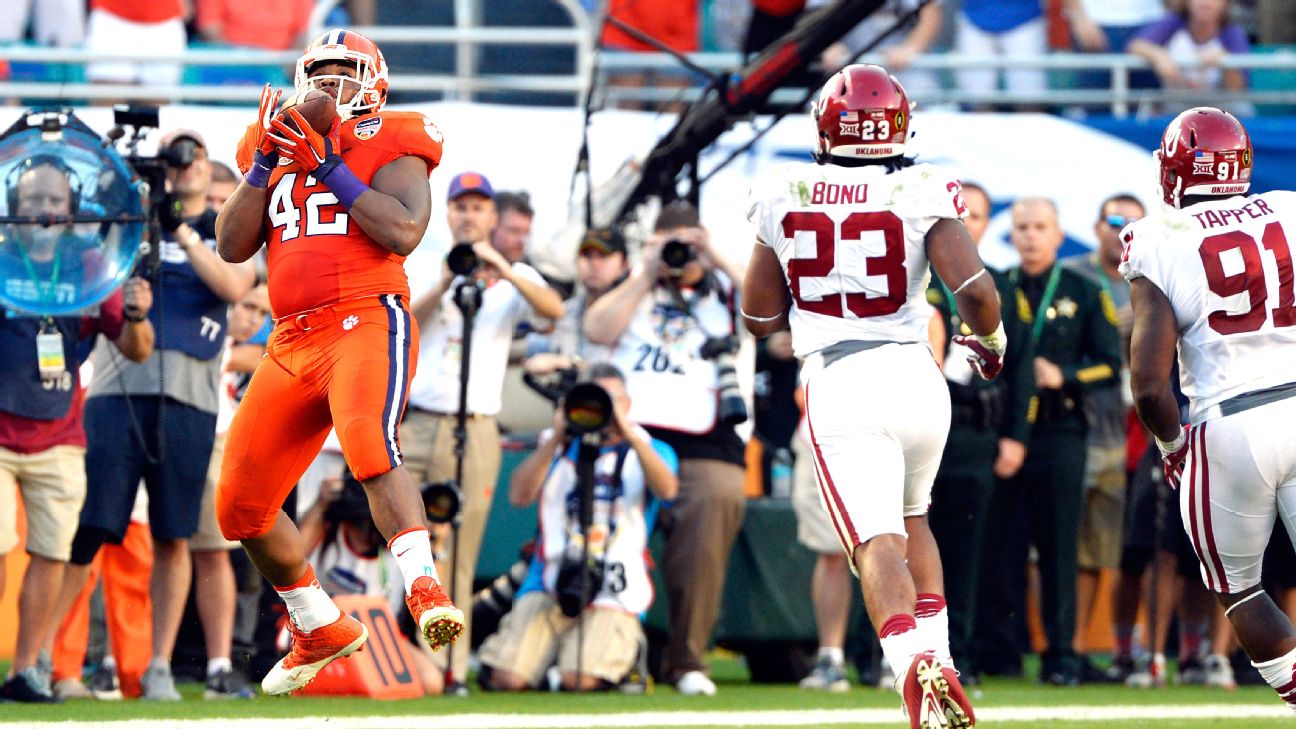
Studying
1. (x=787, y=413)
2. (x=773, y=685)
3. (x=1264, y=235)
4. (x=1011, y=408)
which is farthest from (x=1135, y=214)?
(x=1264, y=235)

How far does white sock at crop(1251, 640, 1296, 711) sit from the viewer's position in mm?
6020

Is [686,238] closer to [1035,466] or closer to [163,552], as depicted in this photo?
[1035,466]

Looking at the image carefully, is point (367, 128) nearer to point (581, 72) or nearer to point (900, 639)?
point (900, 639)

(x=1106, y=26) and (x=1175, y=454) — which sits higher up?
(x=1106, y=26)

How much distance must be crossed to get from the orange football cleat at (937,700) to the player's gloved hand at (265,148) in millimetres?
2459

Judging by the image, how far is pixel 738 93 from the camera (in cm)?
1016

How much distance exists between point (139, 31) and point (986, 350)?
7026 mm

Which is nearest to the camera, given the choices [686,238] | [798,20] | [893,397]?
[893,397]

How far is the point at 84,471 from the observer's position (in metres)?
8.16

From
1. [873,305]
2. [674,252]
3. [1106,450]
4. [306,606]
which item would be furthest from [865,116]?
[1106,450]

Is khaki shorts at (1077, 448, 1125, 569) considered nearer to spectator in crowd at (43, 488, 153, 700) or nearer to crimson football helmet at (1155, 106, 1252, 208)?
crimson football helmet at (1155, 106, 1252, 208)

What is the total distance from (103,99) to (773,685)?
5012mm

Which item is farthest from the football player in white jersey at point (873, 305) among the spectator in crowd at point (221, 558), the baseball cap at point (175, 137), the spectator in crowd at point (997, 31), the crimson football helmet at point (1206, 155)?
the spectator in crowd at point (997, 31)

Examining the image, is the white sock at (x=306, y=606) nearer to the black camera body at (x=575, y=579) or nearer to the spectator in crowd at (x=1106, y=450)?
the black camera body at (x=575, y=579)
